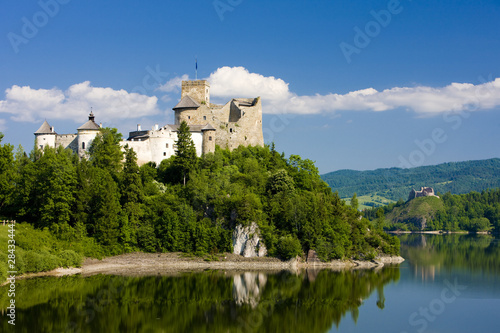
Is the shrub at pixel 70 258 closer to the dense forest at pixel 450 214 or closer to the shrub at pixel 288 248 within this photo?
the shrub at pixel 288 248

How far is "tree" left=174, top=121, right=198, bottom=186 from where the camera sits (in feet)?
174

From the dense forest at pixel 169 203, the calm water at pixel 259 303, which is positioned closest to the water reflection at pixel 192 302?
the calm water at pixel 259 303

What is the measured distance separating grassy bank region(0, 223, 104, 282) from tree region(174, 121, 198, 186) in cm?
1108

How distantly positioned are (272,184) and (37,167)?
2266 centimetres

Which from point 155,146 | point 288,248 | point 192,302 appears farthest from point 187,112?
point 192,302

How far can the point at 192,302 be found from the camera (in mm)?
35938

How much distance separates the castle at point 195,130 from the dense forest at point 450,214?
2925 inches

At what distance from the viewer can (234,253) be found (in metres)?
51.5

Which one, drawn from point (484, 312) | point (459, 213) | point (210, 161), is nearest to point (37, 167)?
point (210, 161)

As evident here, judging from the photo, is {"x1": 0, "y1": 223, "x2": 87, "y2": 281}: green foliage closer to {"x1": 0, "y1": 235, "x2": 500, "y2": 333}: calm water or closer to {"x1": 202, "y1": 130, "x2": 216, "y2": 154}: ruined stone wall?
{"x1": 0, "y1": 235, "x2": 500, "y2": 333}: calm water

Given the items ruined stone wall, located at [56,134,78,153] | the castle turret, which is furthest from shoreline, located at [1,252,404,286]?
the castle turret

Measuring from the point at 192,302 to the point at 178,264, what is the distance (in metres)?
13.9

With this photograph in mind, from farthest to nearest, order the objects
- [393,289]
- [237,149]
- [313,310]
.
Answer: [237,149]
[393,289]
[313,310]

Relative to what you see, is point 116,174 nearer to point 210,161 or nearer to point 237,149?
point 210,161
